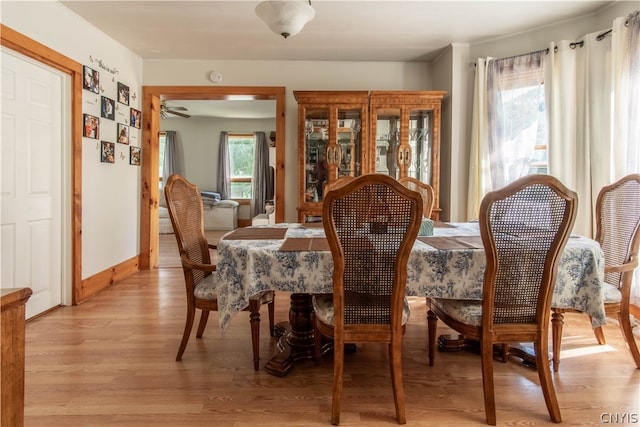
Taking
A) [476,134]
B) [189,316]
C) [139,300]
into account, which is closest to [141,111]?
[139,300]

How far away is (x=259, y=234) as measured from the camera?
2.08m

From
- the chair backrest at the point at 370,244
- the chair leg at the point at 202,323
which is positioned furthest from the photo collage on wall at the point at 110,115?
the chair backrest at the point at 370,244

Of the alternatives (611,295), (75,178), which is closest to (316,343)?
(611,295)

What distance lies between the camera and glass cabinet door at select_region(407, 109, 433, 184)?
380cm

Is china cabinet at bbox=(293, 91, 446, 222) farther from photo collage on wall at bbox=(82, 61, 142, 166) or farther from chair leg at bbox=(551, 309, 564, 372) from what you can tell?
chair leg at bbox=(551, 309, 564, 372)

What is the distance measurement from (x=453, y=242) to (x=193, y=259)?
1.44 metres

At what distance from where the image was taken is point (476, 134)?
11.7 feet

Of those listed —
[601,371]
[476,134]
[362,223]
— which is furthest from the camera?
[476,134]

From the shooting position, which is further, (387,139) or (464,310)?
(387,139)

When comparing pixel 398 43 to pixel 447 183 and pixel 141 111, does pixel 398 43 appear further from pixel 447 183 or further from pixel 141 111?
pixel 141 111

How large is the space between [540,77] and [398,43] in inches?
51.3

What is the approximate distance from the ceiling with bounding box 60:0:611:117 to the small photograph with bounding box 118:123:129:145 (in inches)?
32.0

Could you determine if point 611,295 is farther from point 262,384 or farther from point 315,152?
point 315,152

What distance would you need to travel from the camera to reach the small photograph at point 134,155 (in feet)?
12.7
